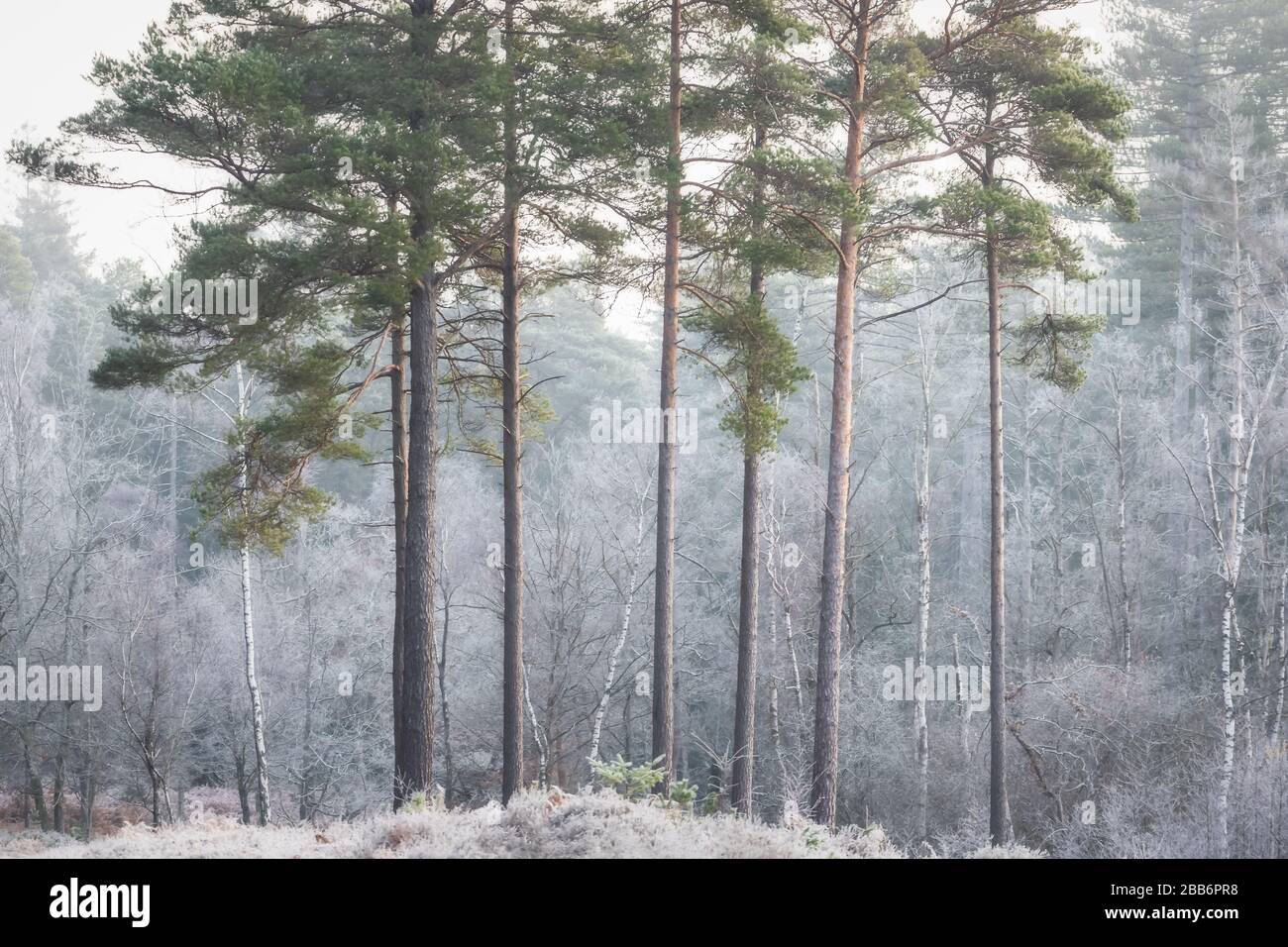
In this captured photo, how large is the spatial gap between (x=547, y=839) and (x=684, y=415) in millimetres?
20615

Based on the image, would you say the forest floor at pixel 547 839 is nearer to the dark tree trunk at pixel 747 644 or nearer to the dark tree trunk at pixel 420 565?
the dark tree trunk at pixel 420 565

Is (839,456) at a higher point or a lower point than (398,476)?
higher

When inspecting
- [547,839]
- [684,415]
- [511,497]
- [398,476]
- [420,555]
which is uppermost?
[684,415]

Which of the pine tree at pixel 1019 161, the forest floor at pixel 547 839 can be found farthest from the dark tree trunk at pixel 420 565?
the pine tree at pixel 1019 161

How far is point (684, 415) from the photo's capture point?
90.2 feet

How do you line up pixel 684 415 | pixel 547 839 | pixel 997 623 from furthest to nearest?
pixel 684 415 → pixel 997 623 → pixel 547 839

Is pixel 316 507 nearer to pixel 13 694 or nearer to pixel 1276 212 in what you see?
pixel 13 694

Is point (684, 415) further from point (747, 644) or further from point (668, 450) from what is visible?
point (668, 450)

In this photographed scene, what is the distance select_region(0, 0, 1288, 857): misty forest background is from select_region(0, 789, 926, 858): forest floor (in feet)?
3.12

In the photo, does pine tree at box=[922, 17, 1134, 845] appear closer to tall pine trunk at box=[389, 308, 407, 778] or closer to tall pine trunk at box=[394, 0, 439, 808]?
tall pine trunk at box=[394, 0, 439, 808]

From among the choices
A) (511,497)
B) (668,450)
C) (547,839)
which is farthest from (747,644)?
(547,839)

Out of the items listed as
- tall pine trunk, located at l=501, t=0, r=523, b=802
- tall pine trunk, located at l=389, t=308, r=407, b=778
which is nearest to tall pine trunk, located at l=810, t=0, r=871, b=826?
tall pine trunk, located at l=501, t=0, r=523, b=802

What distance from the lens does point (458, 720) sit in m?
26.1

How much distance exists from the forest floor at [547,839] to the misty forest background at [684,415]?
95cm
